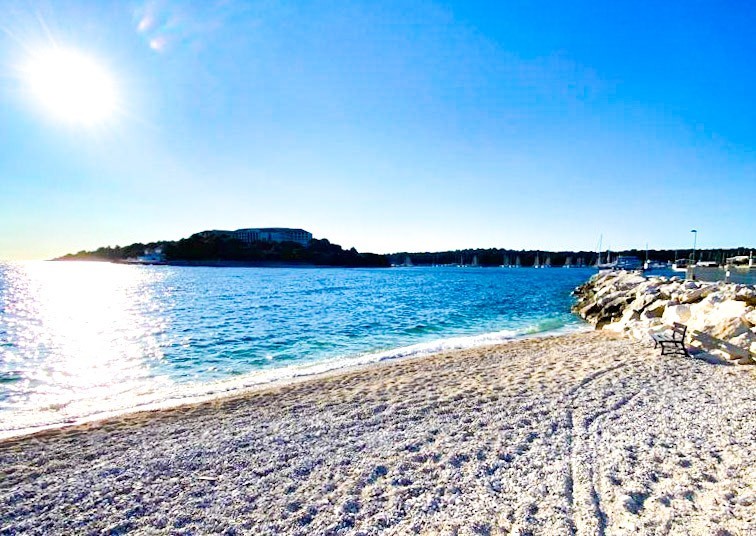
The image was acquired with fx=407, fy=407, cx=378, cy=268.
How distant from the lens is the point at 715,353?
436 inches

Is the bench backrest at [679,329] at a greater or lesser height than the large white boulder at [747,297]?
lesser

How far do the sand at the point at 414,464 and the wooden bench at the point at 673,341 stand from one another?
2.48 m


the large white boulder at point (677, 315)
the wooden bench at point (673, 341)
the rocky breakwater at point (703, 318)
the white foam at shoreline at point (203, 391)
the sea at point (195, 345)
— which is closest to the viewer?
→ the white foam at shoreline at point (203, 391)

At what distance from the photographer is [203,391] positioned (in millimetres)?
10359

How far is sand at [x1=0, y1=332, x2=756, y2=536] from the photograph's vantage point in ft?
13.6

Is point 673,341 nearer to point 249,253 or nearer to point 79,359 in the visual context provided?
point 79,359

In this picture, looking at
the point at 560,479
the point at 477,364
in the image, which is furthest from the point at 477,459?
the point at 477,364

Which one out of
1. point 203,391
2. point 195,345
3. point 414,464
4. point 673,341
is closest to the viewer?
point 414,464

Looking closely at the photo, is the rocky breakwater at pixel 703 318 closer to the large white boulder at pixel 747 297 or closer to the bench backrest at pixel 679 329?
the large white boulder at pixel 747 297

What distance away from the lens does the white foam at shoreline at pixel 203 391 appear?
8.22 m

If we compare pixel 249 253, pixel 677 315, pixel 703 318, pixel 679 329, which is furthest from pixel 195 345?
pixel 249 253

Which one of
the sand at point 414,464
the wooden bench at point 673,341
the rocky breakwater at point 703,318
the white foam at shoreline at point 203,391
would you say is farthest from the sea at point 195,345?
the wooden bench at point 673,341

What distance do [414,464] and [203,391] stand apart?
7.11 metres

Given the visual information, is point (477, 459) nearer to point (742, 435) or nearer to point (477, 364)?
point (742, 435)
